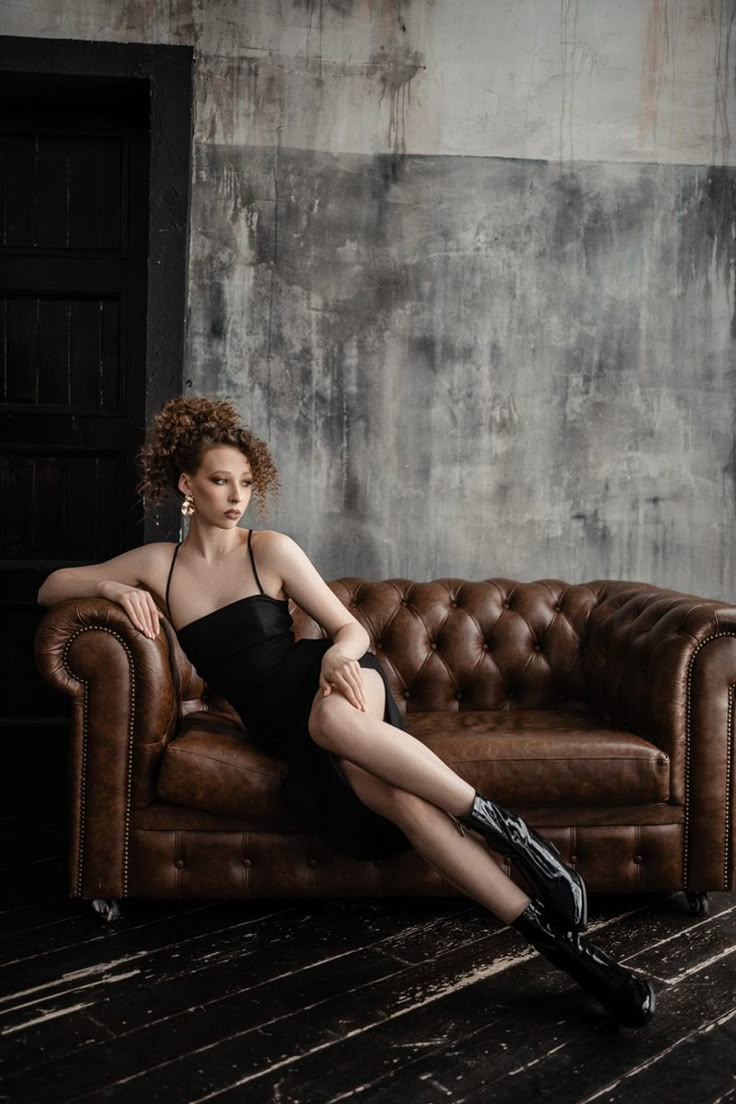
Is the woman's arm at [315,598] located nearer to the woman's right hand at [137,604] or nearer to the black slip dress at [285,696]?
the black slip dress at [285,696]

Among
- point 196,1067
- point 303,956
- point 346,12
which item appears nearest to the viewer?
point 196,1067

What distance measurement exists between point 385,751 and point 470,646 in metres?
1.10

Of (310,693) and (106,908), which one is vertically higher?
(310,693)

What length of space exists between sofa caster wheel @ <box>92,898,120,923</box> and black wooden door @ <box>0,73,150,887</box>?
1.61 m

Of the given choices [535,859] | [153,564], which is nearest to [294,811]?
[535,859]

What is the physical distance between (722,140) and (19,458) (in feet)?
11.0

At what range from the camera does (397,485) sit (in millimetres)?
3930

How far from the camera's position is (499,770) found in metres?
2.53

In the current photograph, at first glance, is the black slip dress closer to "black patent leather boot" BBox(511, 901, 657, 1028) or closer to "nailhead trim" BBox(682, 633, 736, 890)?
"black patent leather boot" BBox(511, 901, 657, 1028)

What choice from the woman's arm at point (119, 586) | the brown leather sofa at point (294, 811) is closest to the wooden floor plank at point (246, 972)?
the brown leather sofa at point (294, 811)

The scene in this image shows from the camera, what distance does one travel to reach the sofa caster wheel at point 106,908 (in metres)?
2.50

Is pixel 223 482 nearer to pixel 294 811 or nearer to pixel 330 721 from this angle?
pixel 330 721

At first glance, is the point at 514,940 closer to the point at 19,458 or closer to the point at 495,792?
the point at 495,792

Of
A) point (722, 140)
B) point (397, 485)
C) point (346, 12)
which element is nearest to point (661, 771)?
point (397, 485)
